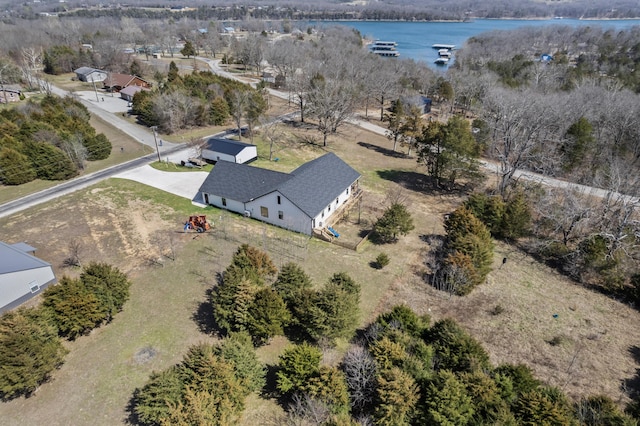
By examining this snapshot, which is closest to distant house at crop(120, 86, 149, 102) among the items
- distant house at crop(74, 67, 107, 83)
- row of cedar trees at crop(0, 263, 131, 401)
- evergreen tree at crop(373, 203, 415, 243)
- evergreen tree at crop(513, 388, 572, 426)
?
distant house at crop(74, 67, 107, 83)

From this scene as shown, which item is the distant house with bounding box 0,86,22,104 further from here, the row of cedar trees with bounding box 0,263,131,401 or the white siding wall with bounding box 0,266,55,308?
the row of cedar trees with bounding box 0,263,131,401

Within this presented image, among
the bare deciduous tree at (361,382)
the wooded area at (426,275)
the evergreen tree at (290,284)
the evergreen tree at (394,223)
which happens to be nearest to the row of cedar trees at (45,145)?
the wooded area at (426,275)

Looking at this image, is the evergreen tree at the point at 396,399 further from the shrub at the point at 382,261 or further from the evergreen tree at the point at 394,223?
the evergreen tree at the point at 394,223

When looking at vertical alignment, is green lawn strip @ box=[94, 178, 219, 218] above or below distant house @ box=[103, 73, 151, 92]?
below

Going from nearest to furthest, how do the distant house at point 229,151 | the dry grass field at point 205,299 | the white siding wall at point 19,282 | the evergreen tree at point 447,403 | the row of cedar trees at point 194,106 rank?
the evergreen tree at point 447,403
the dry grass field at point 205,299
the white siding wall at point 19,282
the distant house at point 229,151
the row of cedar trees at point 194,106

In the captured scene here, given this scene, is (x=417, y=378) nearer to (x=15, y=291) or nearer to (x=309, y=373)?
(x=309, y=373)

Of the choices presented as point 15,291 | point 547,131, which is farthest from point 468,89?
point 15,291
